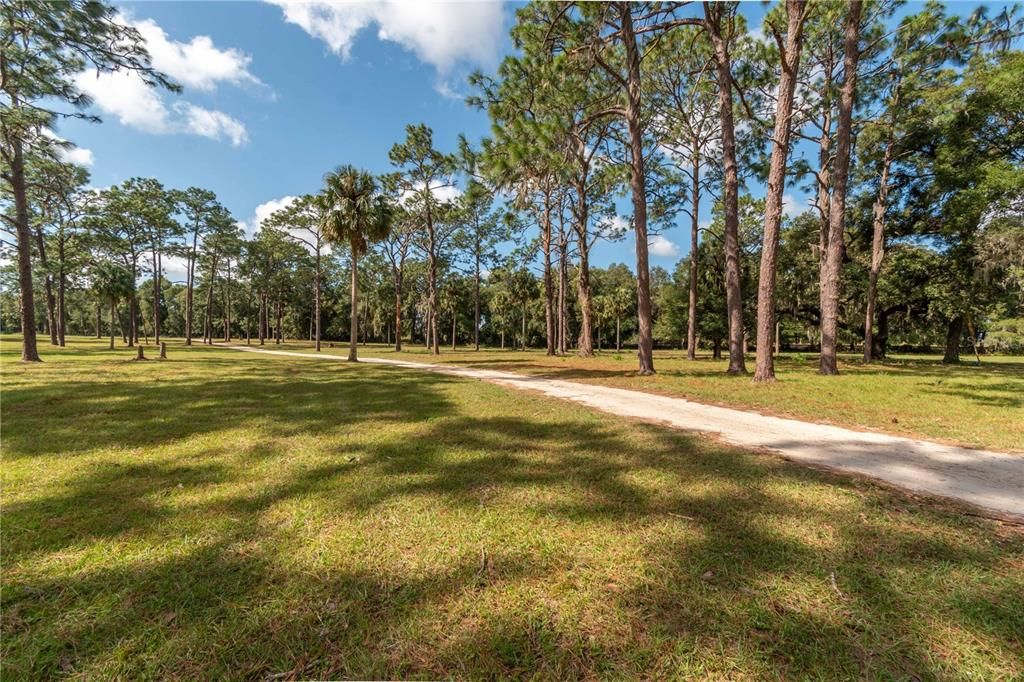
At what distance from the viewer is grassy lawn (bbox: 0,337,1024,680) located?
5.79 feet

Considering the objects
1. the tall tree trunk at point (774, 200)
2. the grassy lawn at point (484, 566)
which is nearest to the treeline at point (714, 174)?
the tall tree trunk at point (774, 200)

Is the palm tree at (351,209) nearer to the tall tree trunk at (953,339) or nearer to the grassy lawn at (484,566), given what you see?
the grassy lawn at (484,566)

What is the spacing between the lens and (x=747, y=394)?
888 cm

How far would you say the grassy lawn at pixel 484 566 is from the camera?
1.77 metres

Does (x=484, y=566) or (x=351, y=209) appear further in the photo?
(x=351, y=209)

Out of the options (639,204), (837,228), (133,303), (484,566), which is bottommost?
(484,566)

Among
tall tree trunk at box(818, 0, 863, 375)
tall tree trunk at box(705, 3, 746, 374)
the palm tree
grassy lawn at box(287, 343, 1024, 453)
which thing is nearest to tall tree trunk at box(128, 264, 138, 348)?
the palm tree

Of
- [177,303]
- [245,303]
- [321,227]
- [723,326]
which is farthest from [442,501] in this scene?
[177,303]

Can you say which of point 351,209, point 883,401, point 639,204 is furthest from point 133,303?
point 883,401

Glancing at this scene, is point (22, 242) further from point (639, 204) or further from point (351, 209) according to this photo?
point (639, 204)

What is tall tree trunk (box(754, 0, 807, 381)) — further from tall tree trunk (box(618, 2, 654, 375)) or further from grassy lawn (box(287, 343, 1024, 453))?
tall tree trunk (box(618, 2, 654, 375))

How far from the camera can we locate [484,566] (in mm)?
2447

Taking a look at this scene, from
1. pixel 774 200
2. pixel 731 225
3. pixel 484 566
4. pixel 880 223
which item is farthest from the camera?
pixel 880 223

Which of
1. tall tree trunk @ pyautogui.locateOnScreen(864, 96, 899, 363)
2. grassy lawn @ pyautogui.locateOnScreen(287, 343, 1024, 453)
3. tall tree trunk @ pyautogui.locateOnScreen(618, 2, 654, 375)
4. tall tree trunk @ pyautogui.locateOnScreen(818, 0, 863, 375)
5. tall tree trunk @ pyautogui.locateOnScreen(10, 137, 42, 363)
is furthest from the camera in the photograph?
tall tree trunk @ pyautogui.locateOnScreen(864, 96, 899, 363)
